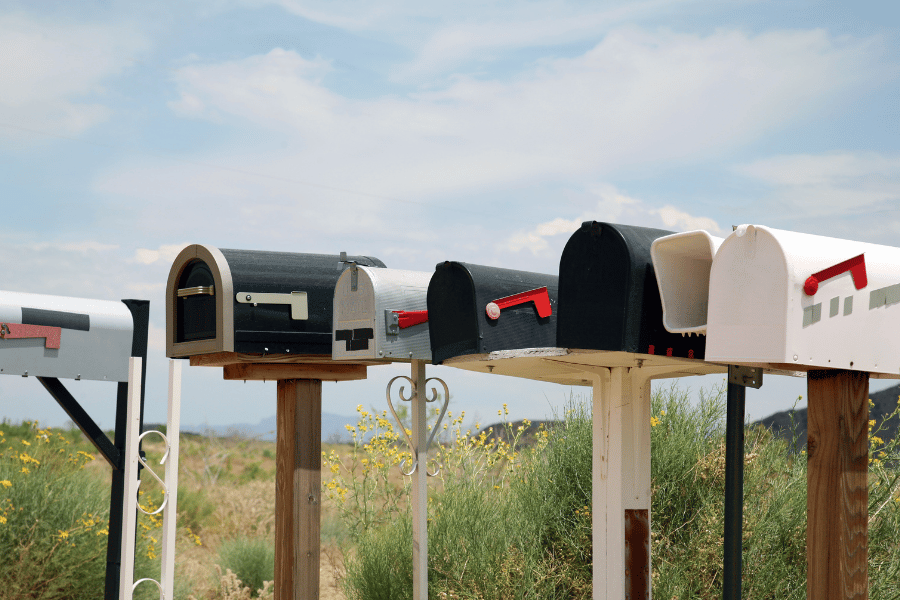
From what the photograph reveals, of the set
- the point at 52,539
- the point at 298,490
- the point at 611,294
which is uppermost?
the point at 611,294

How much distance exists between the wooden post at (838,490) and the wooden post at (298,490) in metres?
A: 2.22

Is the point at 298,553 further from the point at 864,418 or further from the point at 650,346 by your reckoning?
the point at 864,418

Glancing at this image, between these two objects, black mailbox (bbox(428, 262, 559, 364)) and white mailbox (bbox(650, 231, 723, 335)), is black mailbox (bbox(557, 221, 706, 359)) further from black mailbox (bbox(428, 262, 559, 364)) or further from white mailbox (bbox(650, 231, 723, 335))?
black mailbox (bbox(428, 262, 559, 364))

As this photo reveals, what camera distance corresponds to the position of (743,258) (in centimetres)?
230

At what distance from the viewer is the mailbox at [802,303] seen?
221 cm

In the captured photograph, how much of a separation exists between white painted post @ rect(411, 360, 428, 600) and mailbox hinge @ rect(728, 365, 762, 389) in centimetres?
145

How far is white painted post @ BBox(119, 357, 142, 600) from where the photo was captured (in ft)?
11.2

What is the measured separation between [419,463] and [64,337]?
77.6 inches

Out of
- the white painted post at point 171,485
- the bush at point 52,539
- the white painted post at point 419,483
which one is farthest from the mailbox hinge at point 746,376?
the bush at point 52,539

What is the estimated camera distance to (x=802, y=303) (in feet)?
7.29

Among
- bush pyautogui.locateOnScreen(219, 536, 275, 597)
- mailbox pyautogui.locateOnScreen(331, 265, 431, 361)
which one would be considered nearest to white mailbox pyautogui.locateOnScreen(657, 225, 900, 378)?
mailbox pyautogui.locateOnScreen(331, 265, 431, 361)

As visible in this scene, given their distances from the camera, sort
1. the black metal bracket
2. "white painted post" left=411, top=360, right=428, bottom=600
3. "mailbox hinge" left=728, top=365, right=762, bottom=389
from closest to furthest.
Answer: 1. "mailbox hinge" left=728, top=365, right=762, bottom=389
2. "white painted post" left=411, top=360, right=428, bottom=600
3. the black metal bracket

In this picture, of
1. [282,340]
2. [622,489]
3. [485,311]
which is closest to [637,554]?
[622,489]

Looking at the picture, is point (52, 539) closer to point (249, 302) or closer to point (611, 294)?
point (249, 302)
